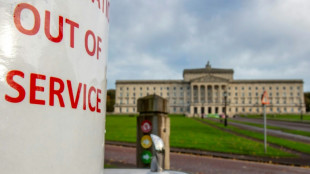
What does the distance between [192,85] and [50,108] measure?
10758 centimetres

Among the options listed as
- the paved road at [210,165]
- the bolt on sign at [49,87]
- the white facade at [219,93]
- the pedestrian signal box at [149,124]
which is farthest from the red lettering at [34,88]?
the white facade at [219,93]

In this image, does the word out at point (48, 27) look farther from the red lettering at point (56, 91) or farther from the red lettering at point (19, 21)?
the red lettering at point (56, 91)

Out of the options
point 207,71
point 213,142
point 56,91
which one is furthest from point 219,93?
point 56,91

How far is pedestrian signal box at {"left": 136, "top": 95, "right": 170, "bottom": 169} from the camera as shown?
20.5ft

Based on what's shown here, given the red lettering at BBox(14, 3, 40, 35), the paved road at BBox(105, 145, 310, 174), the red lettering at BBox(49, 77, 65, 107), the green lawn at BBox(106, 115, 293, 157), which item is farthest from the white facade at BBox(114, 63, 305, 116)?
the red lettering at BBox(14, 3, 40, 35)

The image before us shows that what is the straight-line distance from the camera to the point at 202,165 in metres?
9.39

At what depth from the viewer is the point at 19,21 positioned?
973 mm

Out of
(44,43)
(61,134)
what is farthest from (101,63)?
(61,134)

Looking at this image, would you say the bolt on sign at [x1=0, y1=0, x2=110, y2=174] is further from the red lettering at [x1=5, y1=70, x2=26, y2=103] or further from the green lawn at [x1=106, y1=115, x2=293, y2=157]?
the green lawn at [x1=106, y1=115, x2=293, y2=157]

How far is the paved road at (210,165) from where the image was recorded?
28.2ft

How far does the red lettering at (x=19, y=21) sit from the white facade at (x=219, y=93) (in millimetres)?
105348

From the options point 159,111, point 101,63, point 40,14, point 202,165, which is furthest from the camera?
point 202,165

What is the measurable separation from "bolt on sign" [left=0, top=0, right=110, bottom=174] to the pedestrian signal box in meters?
4.93

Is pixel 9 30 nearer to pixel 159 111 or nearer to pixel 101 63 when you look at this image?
pixel 101 63
